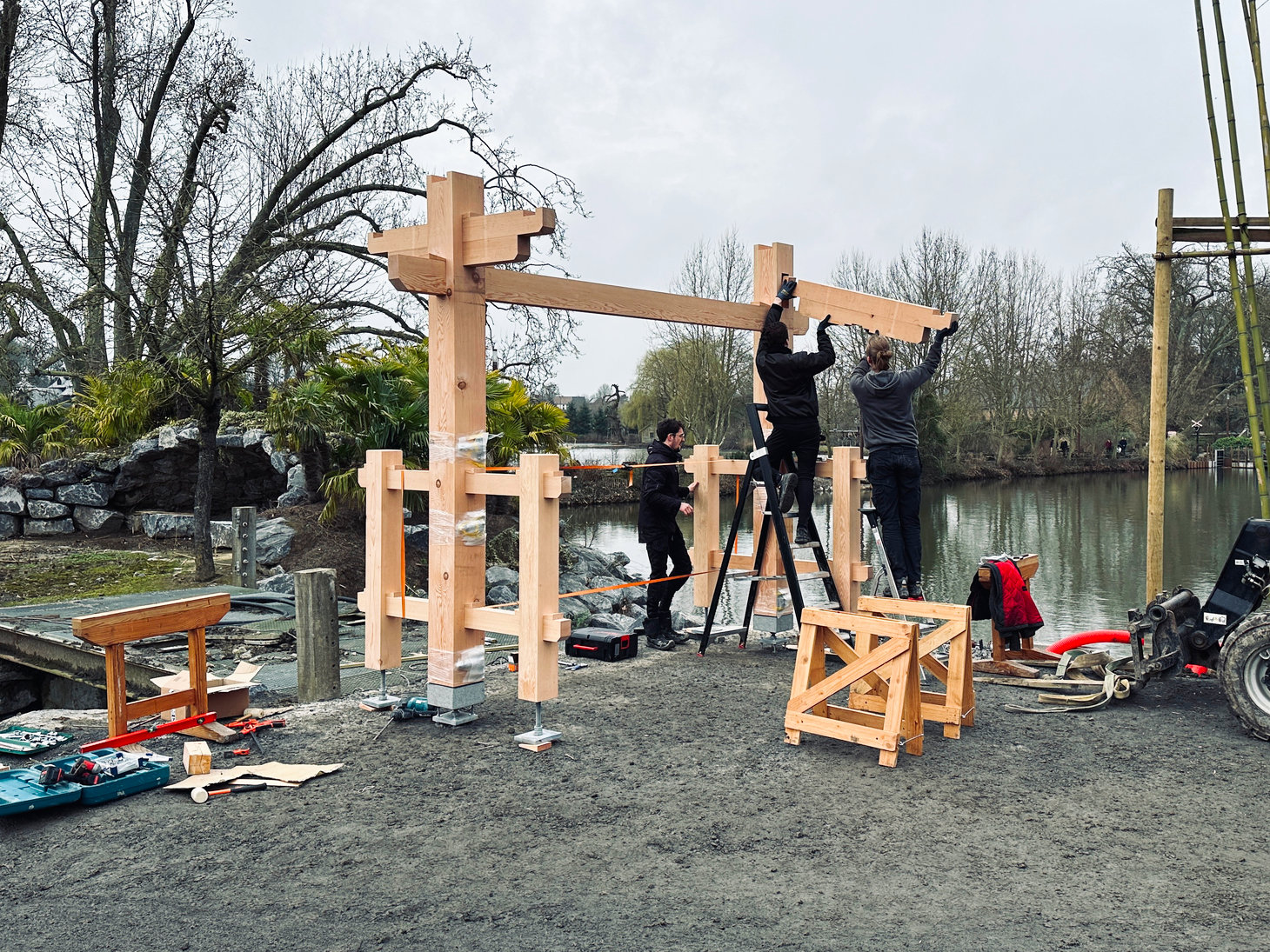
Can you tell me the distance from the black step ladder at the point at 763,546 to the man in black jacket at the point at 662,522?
0.98 feet

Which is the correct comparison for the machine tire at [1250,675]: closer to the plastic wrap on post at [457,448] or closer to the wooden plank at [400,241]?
the plastic wrap on post at [457,448]

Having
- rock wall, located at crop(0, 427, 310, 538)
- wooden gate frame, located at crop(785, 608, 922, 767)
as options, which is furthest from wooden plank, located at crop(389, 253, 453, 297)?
rock wall, located at crop(0, 427, 310, 538)

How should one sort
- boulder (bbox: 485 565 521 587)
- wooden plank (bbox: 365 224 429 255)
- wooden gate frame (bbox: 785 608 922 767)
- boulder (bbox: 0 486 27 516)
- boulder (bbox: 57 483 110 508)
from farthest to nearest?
1. boulder (bbox: 57 483 110 508)
2. boulder (bbox: 0 486 27 516)
3. boulder (bbox: 485 565 521 587)
4. wooden plank (bbox: 365 224 429 255)
5. wooden gate frame (bbox: 785 608 922 767)

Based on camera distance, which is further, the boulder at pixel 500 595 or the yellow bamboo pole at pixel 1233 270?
the boulder at pixel 500 595

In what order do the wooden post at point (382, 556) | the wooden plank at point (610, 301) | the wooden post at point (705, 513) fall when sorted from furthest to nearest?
the wooden post at point (705, 513), the wooden post at point (382, 556), the wooden plank at point (610, 301)

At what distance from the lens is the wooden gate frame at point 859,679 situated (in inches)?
207

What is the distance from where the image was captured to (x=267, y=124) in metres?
21.6

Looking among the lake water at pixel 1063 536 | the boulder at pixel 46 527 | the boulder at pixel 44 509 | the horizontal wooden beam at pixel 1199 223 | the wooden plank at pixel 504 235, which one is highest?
the horizontal wooden beam at pixel 1199 223

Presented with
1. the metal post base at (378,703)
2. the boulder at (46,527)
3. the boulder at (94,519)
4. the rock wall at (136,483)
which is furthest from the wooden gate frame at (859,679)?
the boulder at (46,527)

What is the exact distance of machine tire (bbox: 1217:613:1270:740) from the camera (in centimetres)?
544

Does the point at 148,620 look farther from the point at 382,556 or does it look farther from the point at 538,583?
the point at 538,583

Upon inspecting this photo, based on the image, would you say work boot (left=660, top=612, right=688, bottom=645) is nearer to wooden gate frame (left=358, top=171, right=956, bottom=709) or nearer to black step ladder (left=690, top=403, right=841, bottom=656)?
black step ladder (left=690, top=403, right=841, bottom=656)

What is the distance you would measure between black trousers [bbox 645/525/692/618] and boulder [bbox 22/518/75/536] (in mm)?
12876

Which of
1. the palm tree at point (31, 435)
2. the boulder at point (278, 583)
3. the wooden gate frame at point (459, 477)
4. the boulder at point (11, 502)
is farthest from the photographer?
the palm tree at point (31, 435)
